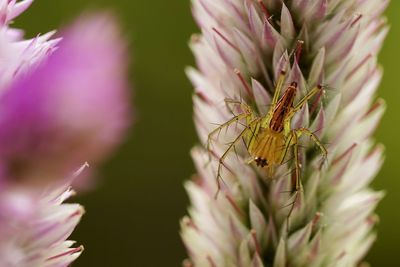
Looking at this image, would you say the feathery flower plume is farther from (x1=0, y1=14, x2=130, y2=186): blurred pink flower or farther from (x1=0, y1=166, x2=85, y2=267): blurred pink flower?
(x1=0, y1=14, x2=130, y2=186): blurred pink flower

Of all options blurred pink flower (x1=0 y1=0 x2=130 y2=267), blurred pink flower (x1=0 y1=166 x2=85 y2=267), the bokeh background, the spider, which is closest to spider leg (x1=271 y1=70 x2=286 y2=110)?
the spider

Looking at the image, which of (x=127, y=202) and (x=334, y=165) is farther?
(x=127, y=202)

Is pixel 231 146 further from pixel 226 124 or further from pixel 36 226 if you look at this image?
pixel 36 226

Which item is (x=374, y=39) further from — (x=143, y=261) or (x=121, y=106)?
(x=143, y=261)

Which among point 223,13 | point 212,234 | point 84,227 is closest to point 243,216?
point 212,234

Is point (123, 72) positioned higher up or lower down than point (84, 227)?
higher up

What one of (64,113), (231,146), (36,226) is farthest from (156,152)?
(64,113)

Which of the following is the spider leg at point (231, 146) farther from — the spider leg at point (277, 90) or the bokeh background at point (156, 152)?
the bokeh background at point (156, 152)
